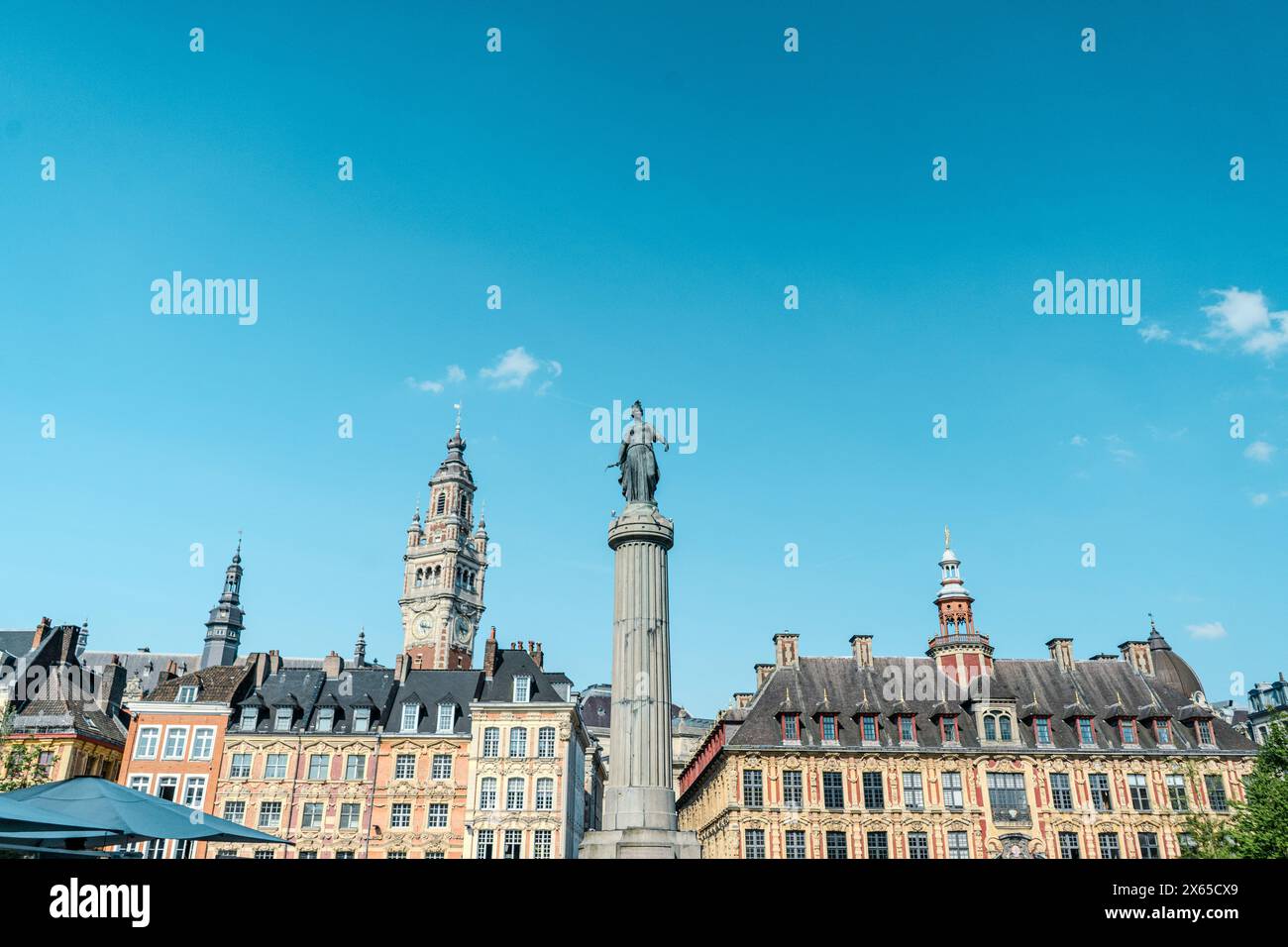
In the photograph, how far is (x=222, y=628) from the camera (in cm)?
9431

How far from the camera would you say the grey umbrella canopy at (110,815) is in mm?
14641

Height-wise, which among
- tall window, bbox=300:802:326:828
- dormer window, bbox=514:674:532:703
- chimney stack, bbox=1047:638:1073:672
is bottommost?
tall window, bbox=300:802:326:828

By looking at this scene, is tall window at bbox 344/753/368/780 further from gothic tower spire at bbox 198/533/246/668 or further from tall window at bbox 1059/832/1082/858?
gothic tower spire at bbox 198/533/246/668

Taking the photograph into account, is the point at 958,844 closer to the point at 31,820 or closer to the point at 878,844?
the point at 878,844

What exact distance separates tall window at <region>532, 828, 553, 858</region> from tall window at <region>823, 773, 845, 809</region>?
1391 cm

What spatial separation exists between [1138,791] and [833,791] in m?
16.0

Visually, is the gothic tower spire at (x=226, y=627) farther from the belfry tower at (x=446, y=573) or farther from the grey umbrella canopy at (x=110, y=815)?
the grey umbrella canopy at (x=110, y=815)

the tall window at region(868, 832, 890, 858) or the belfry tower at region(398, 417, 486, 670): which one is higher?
the belfry tower at region(398, 417, 486, 670)

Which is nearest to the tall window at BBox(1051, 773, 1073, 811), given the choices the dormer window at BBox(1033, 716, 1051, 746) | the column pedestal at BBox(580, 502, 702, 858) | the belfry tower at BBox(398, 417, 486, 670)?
the dormer window at BBox(1033, 716, 1051, 746)

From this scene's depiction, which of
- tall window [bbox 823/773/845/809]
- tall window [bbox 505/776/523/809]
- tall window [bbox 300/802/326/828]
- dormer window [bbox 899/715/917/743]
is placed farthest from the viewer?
dormer window [bbox 899/715/917/743]

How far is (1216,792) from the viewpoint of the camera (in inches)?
1827

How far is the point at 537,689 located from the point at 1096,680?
31844 mm

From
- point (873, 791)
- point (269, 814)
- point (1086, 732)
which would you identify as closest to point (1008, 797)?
point (1086, 732)

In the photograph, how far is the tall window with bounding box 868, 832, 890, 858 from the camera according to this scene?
43688 millimetres
